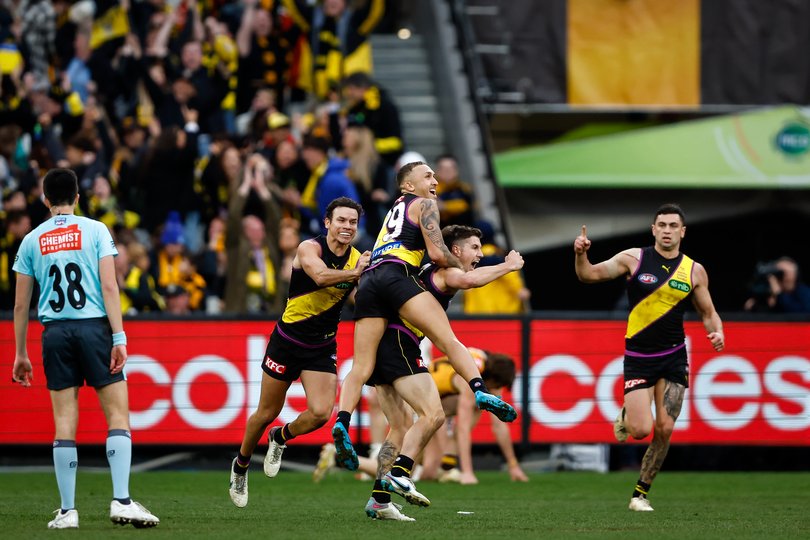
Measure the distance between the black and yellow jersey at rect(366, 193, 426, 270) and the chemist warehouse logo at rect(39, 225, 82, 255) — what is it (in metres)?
2.34

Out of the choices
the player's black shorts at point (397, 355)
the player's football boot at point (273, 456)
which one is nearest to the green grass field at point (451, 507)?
the player's football boot at point (273, 456)

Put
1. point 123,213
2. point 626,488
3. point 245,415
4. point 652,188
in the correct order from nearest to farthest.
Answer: point 626,488 → point 245,415 → point 123,213 → point 652,188

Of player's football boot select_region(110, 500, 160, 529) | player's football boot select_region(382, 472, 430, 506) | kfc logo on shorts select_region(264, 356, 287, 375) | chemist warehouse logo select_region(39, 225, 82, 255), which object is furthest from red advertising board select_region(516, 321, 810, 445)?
chemist warehouse logo select_region(39, 225, 82, 255)

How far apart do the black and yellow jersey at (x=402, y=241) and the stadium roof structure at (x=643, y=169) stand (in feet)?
38.3

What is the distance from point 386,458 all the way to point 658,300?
9.55 ft

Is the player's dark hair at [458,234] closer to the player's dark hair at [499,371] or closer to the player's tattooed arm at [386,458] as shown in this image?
the player's tattooed arm at [386,458]

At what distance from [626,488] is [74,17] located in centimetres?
1145

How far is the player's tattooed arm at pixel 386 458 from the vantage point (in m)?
11.3

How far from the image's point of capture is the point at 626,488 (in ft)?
50.1

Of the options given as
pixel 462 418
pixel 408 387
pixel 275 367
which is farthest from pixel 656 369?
pixel 462 418

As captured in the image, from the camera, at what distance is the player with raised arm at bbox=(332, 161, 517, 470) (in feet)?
36.2

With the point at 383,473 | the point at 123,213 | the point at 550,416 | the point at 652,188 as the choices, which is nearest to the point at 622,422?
the point at 383,473

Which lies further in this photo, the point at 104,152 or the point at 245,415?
the point at 104,152

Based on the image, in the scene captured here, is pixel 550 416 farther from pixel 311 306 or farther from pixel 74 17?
pixel 74 17
